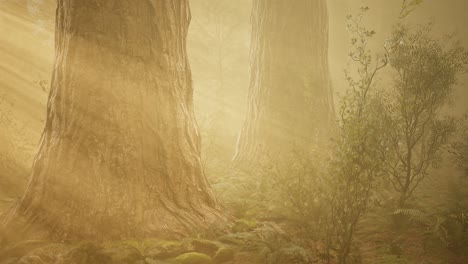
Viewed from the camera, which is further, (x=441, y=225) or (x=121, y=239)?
(x=441, y=225)

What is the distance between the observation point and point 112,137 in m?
3.44

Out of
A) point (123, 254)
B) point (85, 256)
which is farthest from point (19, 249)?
point (123, 254)

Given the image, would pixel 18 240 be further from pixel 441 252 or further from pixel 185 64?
pixel 441 252

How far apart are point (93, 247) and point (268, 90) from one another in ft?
Result: 16.9

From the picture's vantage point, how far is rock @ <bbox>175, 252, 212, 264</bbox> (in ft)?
9.93

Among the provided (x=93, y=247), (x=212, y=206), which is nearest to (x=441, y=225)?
(x=212, y=206)

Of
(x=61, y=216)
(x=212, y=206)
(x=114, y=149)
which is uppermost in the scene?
(x=114, y=149)

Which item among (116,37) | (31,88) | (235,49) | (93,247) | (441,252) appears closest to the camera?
(93,247)

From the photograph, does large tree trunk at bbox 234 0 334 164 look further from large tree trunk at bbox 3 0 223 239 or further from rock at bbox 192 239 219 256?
rock at bbox 192 239 219 256

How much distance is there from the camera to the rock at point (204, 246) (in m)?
3.32

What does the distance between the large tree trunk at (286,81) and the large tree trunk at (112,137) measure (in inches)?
140

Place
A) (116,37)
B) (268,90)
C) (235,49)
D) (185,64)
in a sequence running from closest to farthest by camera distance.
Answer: (116,37) < (185,64) < (268,90) < (235,49)

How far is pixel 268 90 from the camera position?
7277mm

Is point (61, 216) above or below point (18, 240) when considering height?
above
